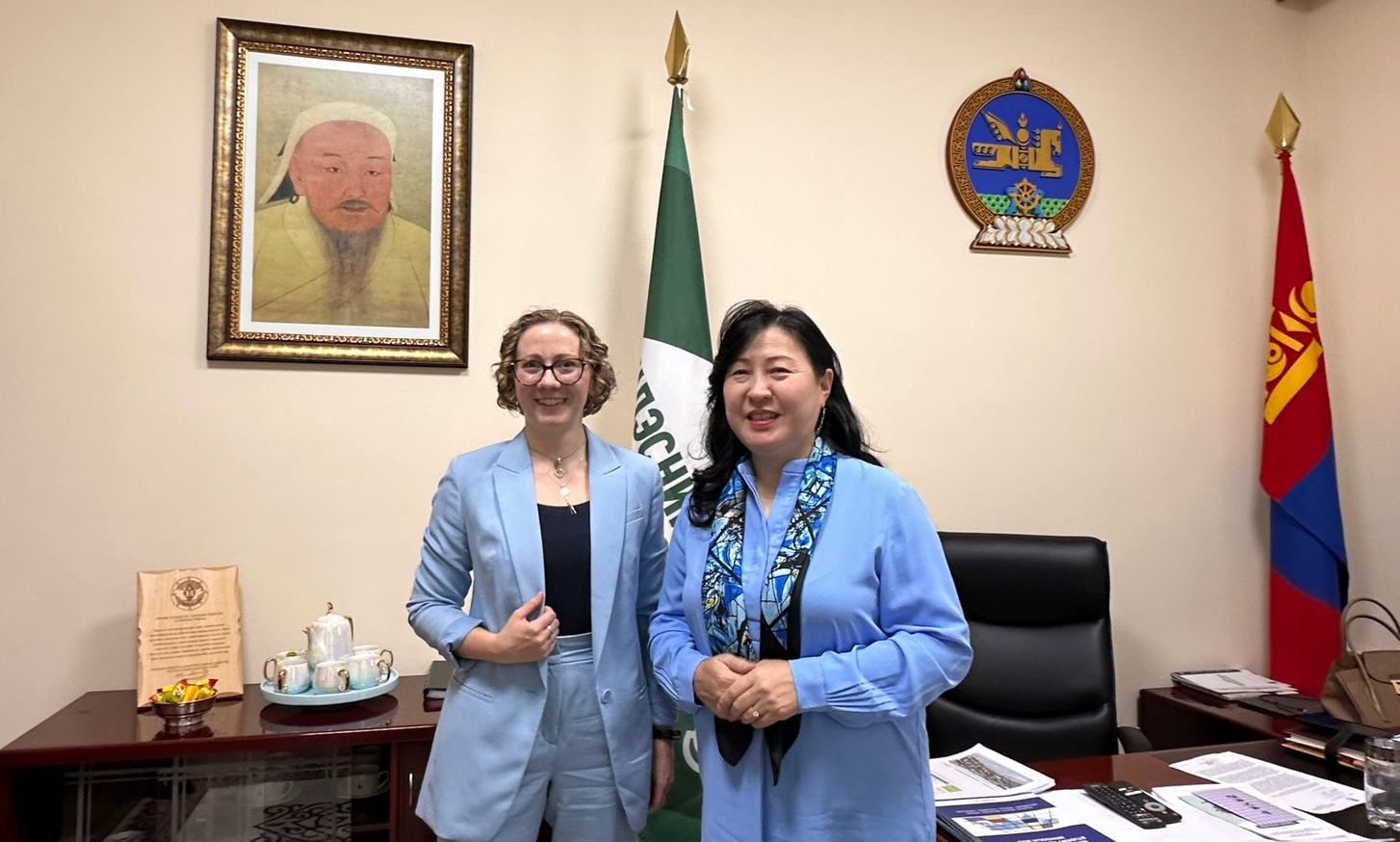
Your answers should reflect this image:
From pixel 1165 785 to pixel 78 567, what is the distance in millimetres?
2353

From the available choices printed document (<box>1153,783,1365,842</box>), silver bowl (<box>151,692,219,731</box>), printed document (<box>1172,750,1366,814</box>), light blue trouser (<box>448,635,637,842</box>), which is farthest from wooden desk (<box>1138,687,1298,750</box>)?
silver bowl (<box>151,692,219,731</box>)

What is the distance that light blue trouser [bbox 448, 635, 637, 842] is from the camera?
1.41m

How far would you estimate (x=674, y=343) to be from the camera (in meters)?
2.20

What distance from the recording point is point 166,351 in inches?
83.6

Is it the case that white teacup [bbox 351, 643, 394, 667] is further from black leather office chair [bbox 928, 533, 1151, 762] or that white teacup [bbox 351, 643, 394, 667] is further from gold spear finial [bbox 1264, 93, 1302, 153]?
gold spear finial [bbox 1264, 93, 1302, 153]

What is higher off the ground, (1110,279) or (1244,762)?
(1110,279)

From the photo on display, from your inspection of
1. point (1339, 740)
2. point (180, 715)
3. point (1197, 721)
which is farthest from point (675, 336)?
point (1197, 721)

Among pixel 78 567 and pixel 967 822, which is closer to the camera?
pixel 967 822

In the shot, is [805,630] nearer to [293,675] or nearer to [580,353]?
[580,353]

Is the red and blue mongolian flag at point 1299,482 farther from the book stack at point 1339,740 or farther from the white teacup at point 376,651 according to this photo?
the white teacup at point 376,651

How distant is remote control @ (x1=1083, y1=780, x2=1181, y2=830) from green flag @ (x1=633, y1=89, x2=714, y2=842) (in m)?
1.05

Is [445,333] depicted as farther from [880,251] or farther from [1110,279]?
[1110,279]

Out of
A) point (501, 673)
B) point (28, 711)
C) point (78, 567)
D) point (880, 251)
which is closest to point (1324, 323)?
point (880, 251)

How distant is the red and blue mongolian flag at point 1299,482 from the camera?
257 centimetres
